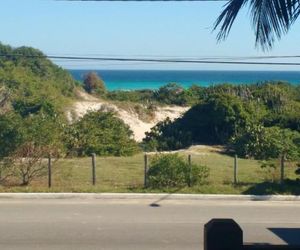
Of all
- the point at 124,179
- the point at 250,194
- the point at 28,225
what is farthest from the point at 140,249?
the point at 124,179

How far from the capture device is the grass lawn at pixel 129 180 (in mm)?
16141

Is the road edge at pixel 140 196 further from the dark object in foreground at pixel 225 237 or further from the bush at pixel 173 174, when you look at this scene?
the dark object in foreground at pixel 225 237

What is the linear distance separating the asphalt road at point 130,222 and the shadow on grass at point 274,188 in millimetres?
915

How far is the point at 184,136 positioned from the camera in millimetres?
33688

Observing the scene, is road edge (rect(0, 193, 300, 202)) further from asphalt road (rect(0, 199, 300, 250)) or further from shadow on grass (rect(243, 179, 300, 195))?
shadow on grass (rect(243, 179, 300, 195))

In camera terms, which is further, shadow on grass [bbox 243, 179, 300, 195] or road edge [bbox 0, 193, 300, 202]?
shadow on grass [bbox 243, 179, 300, 195]

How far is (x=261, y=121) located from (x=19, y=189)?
66.0 feet

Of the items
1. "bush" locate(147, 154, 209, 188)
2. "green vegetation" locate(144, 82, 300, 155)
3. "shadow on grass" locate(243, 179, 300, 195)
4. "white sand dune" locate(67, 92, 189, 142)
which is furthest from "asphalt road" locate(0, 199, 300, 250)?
"white sand dune" locate(67, 92, 189, 142)

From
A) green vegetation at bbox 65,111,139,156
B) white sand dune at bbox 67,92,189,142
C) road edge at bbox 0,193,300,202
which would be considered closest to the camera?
road edge at bbox 0,193,300,202

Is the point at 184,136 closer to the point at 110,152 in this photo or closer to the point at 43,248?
the point at 110,152

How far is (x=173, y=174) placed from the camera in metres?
16.6

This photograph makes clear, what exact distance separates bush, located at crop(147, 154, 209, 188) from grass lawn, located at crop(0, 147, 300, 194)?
1.02 ft

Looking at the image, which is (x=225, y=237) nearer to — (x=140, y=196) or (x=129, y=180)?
(x=140, y=196)

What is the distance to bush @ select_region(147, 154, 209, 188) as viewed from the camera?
1655cm
